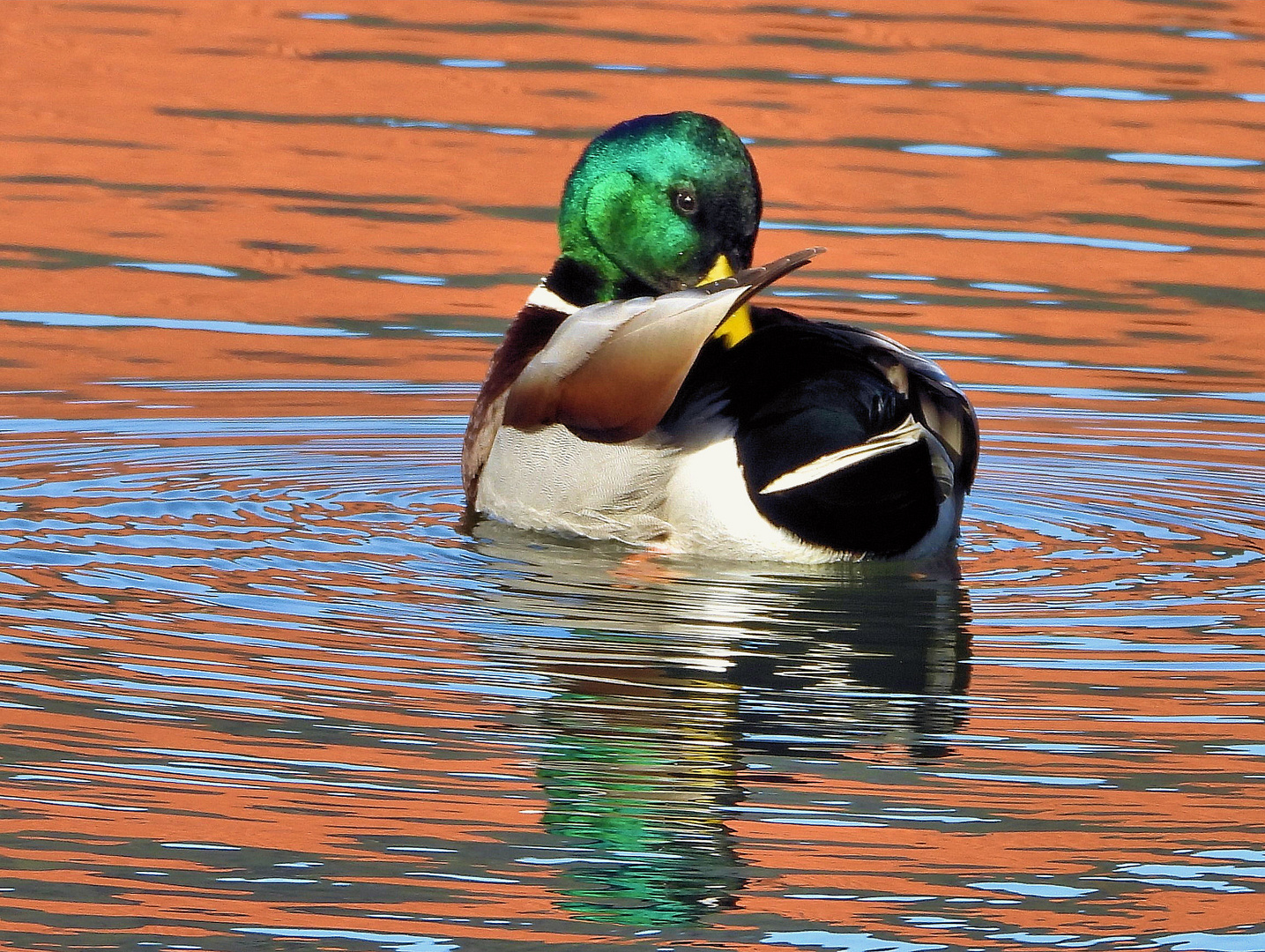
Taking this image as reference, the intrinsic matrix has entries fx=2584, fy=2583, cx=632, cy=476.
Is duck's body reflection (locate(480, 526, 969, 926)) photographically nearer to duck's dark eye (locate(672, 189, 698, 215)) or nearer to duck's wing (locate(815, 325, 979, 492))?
duck's wing (locate(815, 325, 979, 492))

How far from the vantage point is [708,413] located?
6398mm

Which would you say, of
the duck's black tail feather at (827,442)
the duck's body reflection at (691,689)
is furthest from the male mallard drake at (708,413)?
the duck's body reflection at (691,689)

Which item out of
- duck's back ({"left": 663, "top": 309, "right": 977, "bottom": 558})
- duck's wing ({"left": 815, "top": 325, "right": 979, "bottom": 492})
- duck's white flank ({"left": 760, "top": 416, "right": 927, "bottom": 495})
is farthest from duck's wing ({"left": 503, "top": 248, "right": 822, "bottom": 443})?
duck's wing ({"left": 815, "top": 325, "right": 979, "bottom": 492})

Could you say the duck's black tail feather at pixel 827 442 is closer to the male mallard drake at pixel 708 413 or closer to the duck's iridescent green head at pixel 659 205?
the male mallard drake at pixel 708 413

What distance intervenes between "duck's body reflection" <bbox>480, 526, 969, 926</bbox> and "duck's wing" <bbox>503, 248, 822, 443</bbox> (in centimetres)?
37

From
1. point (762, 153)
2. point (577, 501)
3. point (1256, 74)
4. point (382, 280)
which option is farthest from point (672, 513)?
point (1256, 74)

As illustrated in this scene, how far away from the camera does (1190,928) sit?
13.9ft

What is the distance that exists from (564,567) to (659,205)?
1209 millimetres

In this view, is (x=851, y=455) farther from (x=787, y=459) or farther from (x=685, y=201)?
(x=685, y=201)

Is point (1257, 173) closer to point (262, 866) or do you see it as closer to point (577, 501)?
point (577, 501)

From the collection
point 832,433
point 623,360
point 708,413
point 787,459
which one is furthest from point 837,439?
point 623,360

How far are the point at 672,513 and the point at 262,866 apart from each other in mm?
2360

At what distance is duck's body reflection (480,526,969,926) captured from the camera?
4.45m

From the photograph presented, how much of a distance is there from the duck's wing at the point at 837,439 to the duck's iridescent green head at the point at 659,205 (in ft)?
2.09
